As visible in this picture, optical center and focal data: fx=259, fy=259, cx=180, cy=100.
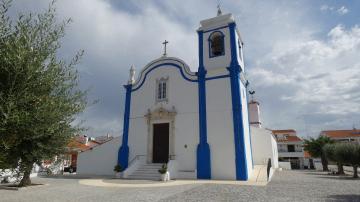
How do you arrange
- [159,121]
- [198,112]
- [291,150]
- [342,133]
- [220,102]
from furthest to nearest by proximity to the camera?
[342,133] < [291,150] < [159,121] < [198,112] < [220,102]

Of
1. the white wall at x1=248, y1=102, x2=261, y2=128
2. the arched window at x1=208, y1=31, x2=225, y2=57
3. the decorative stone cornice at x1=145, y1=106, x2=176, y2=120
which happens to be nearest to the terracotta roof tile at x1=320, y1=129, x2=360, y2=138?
the white wall at x1=248, y1=102, x2=261, y2=128

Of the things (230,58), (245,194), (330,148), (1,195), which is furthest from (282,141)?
(1,195)

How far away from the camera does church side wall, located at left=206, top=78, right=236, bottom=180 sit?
1441 centimetres

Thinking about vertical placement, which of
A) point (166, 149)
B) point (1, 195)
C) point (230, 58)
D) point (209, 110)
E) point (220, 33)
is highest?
point (220, 33)

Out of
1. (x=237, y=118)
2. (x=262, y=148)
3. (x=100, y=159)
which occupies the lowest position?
(x=100, y=159)

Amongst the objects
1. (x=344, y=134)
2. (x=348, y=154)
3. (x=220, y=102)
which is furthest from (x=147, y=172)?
(x=344, y=134)

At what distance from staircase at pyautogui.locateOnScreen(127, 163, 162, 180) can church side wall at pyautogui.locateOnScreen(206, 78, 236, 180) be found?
10.6 ft

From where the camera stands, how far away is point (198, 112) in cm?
1573

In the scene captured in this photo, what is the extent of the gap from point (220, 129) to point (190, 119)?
198 cm

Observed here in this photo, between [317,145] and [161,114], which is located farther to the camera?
[317,145]

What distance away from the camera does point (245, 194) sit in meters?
8.66

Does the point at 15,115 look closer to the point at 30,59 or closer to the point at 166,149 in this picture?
the point at 30,59

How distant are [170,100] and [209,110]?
112 inches

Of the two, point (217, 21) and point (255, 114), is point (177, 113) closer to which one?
point (217, 21)
